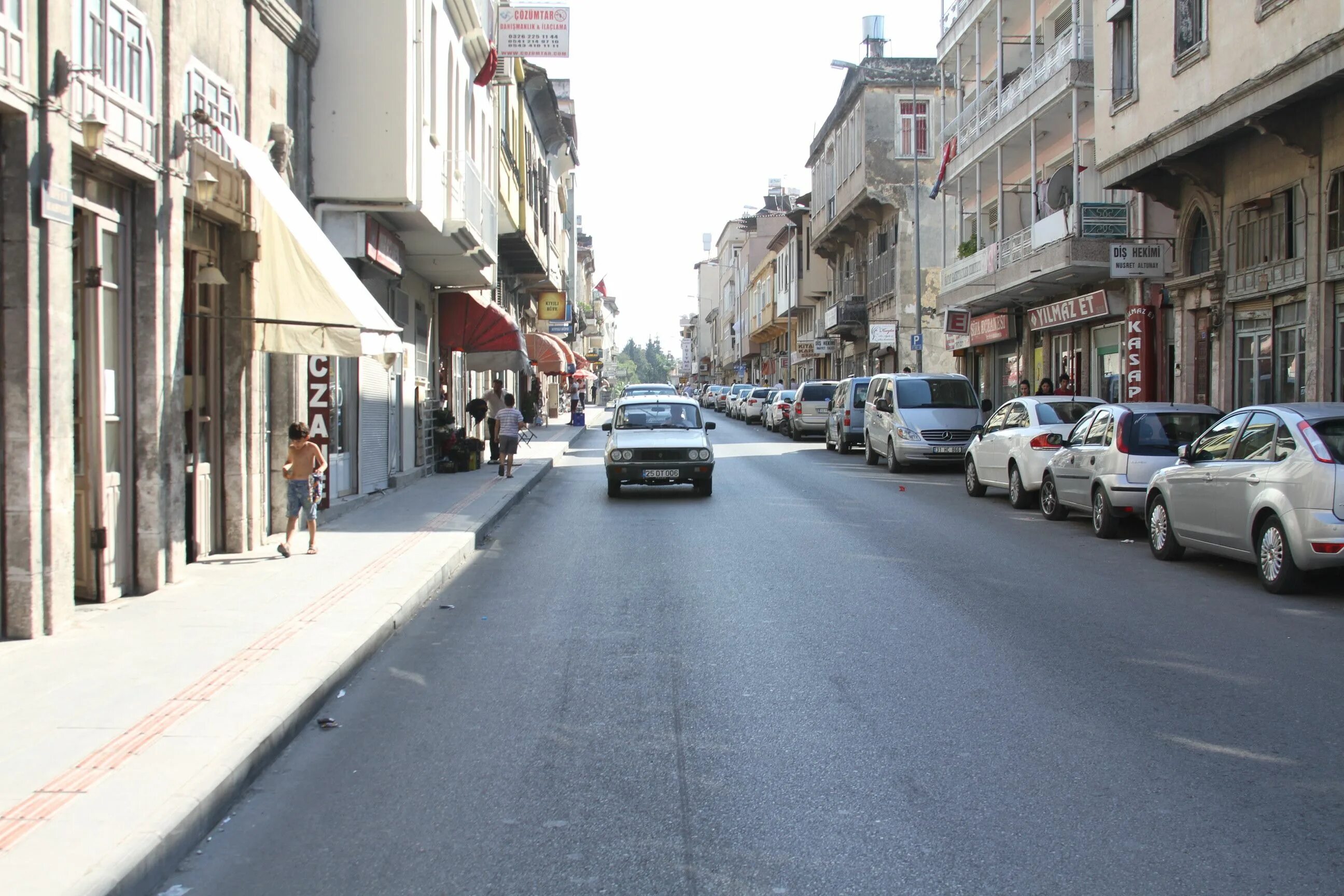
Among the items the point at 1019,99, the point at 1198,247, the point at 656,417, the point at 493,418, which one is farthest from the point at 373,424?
the point at 1019,99

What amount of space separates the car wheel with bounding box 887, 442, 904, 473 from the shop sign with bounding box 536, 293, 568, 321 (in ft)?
77.8

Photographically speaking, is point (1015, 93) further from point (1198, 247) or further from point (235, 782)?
point (235, 782)

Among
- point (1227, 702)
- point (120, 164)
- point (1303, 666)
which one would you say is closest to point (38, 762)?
point (120, 164)

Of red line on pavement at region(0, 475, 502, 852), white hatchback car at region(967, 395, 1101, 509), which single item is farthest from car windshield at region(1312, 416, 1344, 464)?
red line on pavement at region(0, 475, 502, 852)

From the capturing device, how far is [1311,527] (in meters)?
9.55

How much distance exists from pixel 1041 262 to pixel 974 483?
31.3ft

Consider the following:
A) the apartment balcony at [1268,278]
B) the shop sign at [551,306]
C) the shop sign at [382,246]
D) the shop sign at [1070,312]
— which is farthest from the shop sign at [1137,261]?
the shop sign at [551,306]

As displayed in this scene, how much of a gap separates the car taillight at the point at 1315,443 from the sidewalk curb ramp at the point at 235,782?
7.27 metres

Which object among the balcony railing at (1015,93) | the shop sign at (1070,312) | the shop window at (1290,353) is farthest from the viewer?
the shop sign at (1070,312)

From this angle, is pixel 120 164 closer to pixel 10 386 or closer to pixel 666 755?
pixel 10 386

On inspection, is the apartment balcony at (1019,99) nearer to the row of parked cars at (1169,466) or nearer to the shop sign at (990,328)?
the shop sign at (990,328)

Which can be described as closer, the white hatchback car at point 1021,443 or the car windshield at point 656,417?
the white hatchback car at point 1021,443

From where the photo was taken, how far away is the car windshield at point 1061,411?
17672 millimetres

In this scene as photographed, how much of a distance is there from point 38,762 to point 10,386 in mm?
3222
